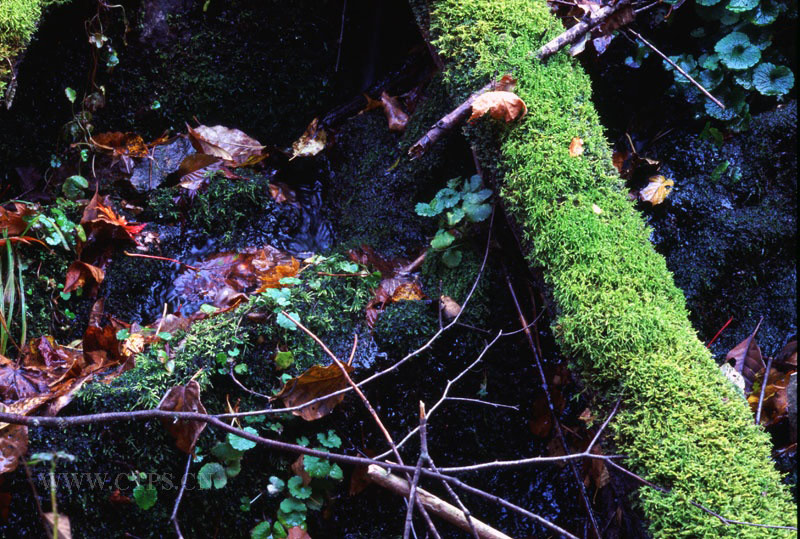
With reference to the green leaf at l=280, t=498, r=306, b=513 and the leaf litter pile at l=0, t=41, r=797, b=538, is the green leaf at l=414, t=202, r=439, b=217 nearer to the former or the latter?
the leaf litter pile at l=0, t=41, r=797, b=538

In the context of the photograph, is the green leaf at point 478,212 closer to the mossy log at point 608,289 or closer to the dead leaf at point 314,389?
the mossy log at point 608,289

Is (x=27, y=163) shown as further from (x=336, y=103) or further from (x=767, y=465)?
(x=767, y=465)

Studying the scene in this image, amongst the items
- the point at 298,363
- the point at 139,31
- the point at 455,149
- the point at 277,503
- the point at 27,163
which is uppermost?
the point at 139,31

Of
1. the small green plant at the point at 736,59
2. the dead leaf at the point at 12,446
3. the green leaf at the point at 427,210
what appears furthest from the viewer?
the small green plant at the point at 736,59

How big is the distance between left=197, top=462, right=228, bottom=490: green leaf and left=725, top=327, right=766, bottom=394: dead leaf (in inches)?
103

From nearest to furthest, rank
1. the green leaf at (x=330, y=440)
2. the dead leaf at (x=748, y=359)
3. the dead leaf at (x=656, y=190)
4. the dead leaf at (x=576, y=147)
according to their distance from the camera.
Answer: the green leaf at (x=330, y=440)
the dead leaf at (x=576, y=147)
the dead leaf at (x=748, y=359)
the dead leaf at (x=656, y=190)

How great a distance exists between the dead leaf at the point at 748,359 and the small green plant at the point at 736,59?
4.17 feet

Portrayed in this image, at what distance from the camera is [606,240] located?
99.6 inches

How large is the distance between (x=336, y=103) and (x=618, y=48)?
6.27 feet

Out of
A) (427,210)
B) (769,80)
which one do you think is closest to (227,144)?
(427,210)

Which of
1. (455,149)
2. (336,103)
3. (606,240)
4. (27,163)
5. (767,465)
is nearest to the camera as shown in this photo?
(767,465)

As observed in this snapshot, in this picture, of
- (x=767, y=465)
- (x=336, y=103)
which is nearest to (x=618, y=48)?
(x=336, y=103)

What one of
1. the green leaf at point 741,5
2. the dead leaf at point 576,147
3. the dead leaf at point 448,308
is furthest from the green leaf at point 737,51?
the dead leaf at point 448,308

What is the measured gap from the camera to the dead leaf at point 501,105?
2668 millimetres
